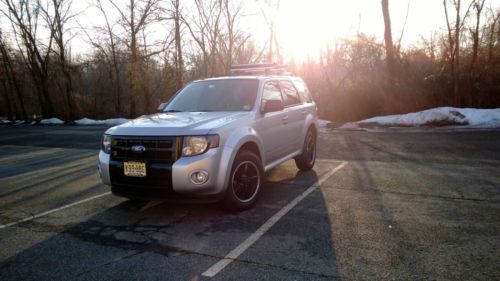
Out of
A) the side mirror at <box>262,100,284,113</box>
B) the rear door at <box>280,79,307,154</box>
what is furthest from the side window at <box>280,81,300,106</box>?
the side mirror at <box>262,100,284,113</box>

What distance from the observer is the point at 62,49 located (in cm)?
3253

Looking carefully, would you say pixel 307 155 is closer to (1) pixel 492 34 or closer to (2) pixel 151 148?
(2) pixel 151 148

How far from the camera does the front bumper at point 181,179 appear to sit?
4270 mm

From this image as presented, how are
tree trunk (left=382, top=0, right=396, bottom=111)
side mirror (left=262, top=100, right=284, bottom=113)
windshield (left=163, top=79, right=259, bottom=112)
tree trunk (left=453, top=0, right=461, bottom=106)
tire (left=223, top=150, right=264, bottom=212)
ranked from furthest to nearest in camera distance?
tree trunk (left=382, top=0, right=396, bottom=111) < tree trunk (left=453, top=0, right=461, bottom=106) < windshield (left=163, top=79, right=259, bottom=112) < side mirror (left=262, top=100, right=284, bottom=113) < tire (left=223, top=150, right=264, bottom=212)

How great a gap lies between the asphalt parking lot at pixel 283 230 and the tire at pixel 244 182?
0.15 m

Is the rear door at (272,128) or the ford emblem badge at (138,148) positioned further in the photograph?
the rear door at (272,128)

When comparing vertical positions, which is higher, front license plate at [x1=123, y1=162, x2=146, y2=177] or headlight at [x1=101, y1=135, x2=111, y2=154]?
headlight at [x1=101, y1=135, x2=111, y2=154]

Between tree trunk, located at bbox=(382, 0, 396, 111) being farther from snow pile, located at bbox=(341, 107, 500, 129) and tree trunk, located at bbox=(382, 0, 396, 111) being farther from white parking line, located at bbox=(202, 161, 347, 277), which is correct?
white parking line, located at bbox=(202, 161, 347, 277)

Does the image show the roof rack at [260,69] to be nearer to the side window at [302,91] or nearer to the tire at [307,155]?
the side window at [302,91]

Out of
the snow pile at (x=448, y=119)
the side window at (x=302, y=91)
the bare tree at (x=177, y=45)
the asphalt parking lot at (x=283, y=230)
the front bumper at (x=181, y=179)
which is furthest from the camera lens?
the bare tree at (x=177, y=45)

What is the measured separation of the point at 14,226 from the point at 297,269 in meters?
3.74

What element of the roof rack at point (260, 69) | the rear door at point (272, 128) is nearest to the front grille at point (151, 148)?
the rear door at point (272, 128)

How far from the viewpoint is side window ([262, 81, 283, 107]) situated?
575 cm

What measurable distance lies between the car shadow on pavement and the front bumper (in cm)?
41
